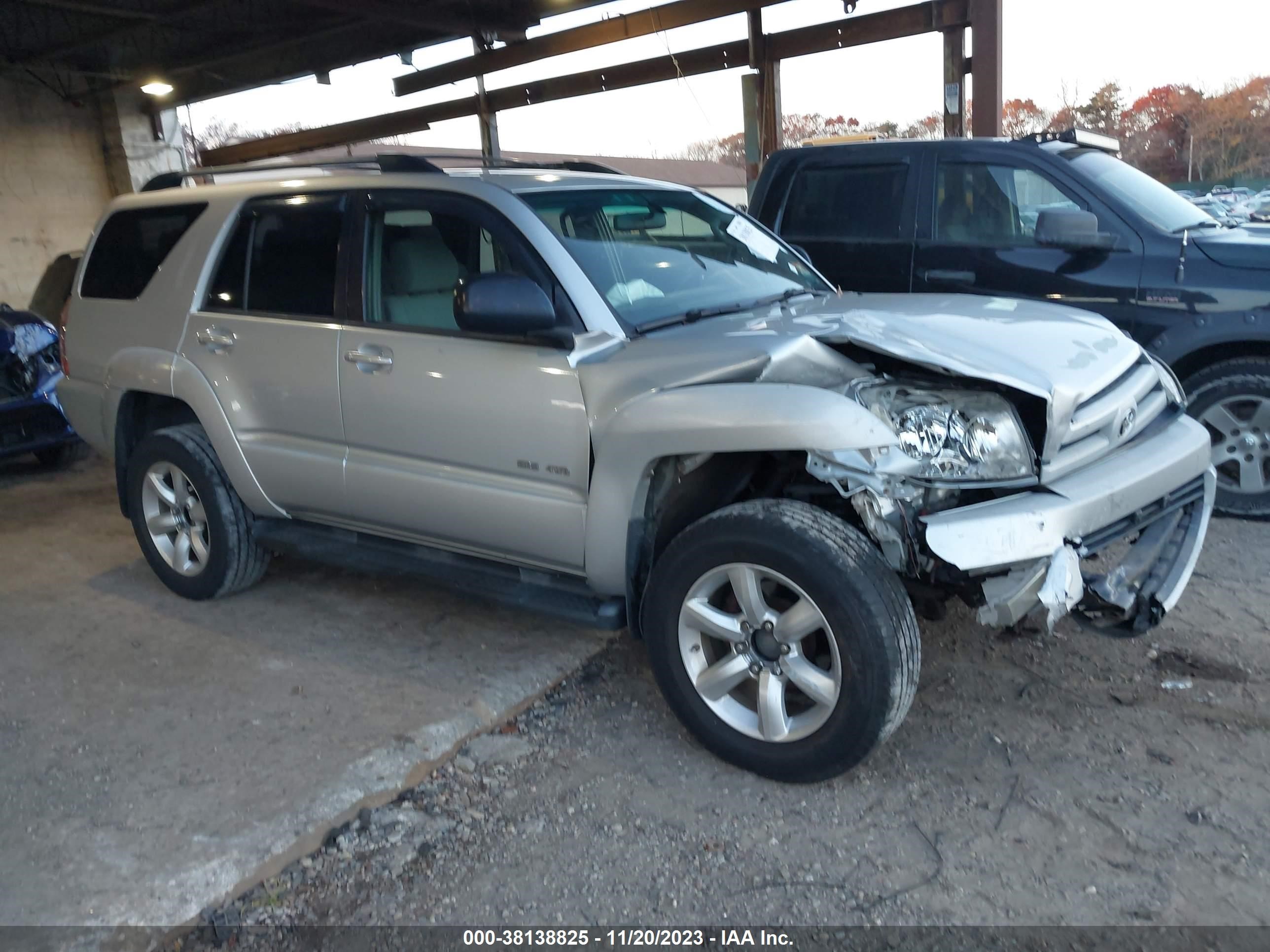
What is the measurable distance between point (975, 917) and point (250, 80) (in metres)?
13.5

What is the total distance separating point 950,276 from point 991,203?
1.53 ft

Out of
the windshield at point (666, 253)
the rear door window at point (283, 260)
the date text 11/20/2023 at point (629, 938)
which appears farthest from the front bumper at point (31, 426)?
the date text 11/20/2023 at point (629, 938)

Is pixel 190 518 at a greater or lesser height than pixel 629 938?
greater

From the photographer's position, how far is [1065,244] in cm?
546

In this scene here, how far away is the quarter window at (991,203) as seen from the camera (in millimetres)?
5785

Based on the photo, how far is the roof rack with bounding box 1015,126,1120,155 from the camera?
5.96 m

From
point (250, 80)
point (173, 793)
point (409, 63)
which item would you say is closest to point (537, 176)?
point (173, 793)

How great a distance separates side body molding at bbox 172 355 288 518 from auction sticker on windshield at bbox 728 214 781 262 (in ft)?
7.76

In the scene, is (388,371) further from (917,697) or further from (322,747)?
(917,697)

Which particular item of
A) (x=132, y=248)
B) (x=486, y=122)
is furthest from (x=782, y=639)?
(x=486, y=122)

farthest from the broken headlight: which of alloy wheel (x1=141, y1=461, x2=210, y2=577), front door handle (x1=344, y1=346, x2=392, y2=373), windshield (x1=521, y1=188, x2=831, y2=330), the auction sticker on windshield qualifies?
alloy wheel (x1=141, y1=461, x2=210, y2=577)

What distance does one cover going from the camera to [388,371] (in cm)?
400

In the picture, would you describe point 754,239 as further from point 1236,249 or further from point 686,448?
point 1236,249

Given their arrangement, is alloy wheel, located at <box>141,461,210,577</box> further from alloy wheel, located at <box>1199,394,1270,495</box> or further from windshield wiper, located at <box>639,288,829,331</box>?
alloy wheel, located at <box>1199,394,1270,495</box>
